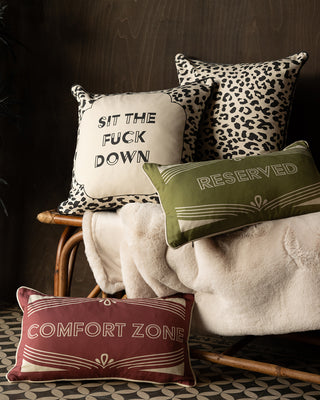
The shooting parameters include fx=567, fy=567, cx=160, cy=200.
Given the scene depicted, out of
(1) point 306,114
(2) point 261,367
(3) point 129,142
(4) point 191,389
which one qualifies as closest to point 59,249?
(3) point 129,142

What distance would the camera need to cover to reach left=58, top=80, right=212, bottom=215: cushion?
175 cm

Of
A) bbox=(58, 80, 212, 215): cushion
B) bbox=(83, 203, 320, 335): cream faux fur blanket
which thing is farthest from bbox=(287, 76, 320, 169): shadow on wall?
bbox=(83, 203, 320, 335): cream faux fur blanket

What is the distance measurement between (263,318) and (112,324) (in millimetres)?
409

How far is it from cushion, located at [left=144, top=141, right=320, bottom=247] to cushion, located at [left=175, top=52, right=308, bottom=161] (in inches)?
8.4

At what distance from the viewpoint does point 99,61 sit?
2.29 meters

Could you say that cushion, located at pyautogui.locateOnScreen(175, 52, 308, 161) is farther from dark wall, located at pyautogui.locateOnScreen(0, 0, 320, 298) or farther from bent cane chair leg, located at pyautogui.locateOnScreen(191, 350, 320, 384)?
bent cane chair leg, located at pyautogui.locateOnScreen(191, 350, 320, 384)

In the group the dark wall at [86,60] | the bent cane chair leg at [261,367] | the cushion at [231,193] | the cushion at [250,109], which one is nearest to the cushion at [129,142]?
the cushion at [250,109]

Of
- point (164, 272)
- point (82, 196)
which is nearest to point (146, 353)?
point (164, 272)

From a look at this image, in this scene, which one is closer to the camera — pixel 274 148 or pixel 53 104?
pixel 274 148

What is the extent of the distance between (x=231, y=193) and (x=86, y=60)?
1.11 meters

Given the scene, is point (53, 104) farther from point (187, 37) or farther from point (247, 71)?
point (247, 71)

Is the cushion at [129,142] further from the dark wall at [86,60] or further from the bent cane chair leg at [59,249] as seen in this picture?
the dark wall at [86,60]

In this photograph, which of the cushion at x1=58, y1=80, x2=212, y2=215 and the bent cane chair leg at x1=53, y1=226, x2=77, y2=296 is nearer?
the cushion at x1=58, y1=80, x2=212, y2=215

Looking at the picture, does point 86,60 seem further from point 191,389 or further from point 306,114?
point 191,389
